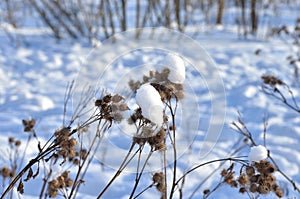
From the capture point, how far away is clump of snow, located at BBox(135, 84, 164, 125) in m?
1.21

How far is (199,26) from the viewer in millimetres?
6270

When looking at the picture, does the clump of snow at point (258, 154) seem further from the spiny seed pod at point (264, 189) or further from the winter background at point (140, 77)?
the winter background at point (140, 77)

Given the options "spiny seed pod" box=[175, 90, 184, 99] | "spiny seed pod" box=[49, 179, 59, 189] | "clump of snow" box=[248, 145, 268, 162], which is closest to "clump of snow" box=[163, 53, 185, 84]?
"spiny seed pod" box=[175, 90, 184, 99]

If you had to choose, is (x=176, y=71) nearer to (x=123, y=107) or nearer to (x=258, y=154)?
(x=123, y=107)

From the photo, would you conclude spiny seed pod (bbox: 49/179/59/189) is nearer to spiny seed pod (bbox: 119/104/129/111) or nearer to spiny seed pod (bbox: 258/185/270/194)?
spiny seed pod (bbox: 119/104/129/111)

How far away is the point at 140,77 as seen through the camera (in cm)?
150

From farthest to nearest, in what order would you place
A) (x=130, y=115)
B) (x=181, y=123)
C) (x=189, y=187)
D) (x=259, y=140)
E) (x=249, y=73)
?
(x=249, y=73)
(x=259, y=140)
(x=189, y=187)
(x=181, y=123)
(x=130, y=115)

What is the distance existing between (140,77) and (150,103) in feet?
1.02

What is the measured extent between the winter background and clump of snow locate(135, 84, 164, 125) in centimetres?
21

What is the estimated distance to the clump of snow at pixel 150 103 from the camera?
1.21 meters

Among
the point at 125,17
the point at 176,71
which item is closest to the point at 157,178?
the point at 176,71

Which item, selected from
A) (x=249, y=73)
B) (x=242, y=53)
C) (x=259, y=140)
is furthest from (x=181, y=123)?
(x=242, y=53)

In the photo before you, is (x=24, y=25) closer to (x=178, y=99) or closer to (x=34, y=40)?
(x=34, y=40)

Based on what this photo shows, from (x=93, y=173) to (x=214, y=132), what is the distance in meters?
1.14
